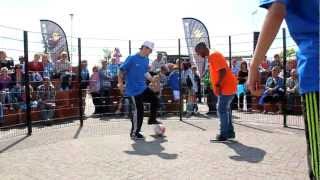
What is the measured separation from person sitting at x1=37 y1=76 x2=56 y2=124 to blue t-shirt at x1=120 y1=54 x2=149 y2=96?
315 cm

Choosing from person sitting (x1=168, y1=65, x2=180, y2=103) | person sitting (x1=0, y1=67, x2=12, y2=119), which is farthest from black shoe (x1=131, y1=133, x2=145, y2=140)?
person sitting (x1=168, y1=65, x2=180, y2=103)

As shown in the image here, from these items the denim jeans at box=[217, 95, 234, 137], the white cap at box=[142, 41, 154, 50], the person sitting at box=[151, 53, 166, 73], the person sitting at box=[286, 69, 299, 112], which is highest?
the person sitting at box=[151, 53, 166, 73]

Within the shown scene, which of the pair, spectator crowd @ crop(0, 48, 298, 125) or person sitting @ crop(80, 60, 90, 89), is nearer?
spectator crowd @ crop(0, 48, 298, 125)

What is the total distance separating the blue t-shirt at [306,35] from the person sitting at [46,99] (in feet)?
31.6

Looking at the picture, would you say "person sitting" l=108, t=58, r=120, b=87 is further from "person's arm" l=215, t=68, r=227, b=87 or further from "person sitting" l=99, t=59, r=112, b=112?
"person's arm" l=215, t=68, r=227, b=87

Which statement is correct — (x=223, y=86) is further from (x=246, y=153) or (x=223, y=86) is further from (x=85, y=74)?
(x=85, y=74)

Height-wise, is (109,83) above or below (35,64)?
below

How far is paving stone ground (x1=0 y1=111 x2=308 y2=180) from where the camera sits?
6129 millimetres

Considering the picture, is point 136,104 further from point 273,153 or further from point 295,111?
point 295,111

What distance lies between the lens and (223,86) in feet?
28.1

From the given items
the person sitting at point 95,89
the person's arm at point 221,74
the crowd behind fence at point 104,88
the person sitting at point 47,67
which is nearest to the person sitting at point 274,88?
the crowd behind fence at point 104,88

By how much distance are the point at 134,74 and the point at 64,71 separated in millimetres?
4035

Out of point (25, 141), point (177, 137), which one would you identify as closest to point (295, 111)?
point (177, 137)

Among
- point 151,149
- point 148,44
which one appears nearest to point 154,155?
point 151,149
